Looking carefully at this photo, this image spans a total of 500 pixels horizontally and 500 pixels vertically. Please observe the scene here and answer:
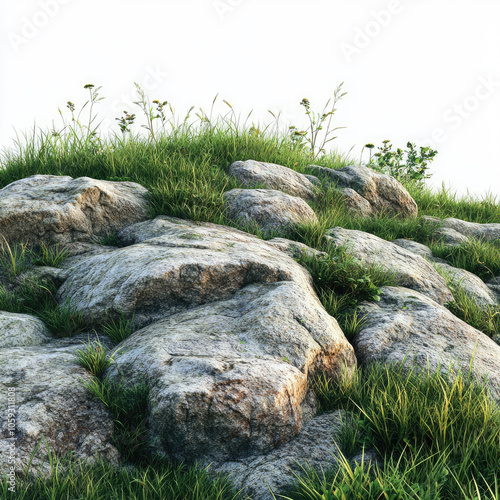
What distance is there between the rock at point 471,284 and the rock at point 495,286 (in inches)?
3.0

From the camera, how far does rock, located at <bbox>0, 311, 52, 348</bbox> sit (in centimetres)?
327

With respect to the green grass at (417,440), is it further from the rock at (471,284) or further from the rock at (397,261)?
the rock at (471,284)

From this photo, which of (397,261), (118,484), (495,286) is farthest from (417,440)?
(495,286)

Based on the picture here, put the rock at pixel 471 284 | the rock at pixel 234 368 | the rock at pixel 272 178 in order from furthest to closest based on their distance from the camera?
the rock at pixel 272 178 → the rock at pixel 471 284 → the rock at pixel 234 368

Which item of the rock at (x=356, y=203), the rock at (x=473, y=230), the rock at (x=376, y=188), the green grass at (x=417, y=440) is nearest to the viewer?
the green grass at (x=417, y=440)

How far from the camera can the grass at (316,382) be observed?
2.16 metres

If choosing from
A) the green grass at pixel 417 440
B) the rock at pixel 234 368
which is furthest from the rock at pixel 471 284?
the rock at pixel 234 368

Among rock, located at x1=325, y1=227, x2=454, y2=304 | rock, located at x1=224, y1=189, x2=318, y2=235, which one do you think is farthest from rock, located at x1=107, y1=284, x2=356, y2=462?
rock, located at x1=224, y1=189, x2=318, y2=235

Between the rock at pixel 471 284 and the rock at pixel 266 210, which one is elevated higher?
the rock at pixel 266 210

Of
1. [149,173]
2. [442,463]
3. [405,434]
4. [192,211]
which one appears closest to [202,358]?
[405,434]

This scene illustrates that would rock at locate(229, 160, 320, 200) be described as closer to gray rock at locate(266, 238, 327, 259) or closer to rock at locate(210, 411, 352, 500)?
gray rock at locate(266, 238, 327, 259)

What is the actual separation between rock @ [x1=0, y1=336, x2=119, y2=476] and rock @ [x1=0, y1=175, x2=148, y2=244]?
2.03 m

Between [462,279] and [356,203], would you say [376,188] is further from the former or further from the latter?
[462,279]

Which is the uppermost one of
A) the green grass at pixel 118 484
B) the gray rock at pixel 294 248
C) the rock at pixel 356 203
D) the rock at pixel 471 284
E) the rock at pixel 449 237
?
the rock at pixel 356 203
